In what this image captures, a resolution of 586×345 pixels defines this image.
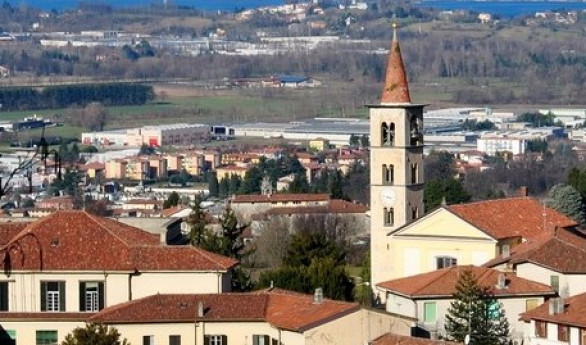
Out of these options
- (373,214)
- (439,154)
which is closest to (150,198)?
(439,154)

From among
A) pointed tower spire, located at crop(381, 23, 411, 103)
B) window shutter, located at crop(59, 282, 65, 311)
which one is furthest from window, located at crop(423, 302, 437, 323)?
pointed tower spire, located at crop(381, 23, 411, 103)

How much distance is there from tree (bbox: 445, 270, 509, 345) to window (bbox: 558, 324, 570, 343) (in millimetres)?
1240

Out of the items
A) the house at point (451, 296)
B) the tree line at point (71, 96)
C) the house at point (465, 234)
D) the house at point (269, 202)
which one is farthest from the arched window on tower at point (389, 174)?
the tree line at point (71, 96)

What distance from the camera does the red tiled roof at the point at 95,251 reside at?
3372 cm

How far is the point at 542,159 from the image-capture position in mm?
99250

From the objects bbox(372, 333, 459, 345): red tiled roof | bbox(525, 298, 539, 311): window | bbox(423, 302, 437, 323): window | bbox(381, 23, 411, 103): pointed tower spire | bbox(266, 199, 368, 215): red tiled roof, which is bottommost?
bbox(266, 199, 368, 215): red tiled roof

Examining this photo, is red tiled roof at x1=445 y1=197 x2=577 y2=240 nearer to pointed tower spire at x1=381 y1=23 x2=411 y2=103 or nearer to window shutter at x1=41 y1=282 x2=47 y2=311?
pointed tower spire at x1=381 y1=23 x2=411 y2=103

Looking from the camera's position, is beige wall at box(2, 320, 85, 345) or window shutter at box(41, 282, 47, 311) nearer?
beige wall at box(2, 320, 85, 345)

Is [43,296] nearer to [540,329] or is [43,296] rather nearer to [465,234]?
[540,329]

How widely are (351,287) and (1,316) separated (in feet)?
25.1

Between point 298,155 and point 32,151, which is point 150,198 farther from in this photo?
point 32,151

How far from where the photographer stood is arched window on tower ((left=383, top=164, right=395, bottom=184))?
43.8 m

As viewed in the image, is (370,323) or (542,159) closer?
(370,323)

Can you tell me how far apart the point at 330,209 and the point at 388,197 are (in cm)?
1706
